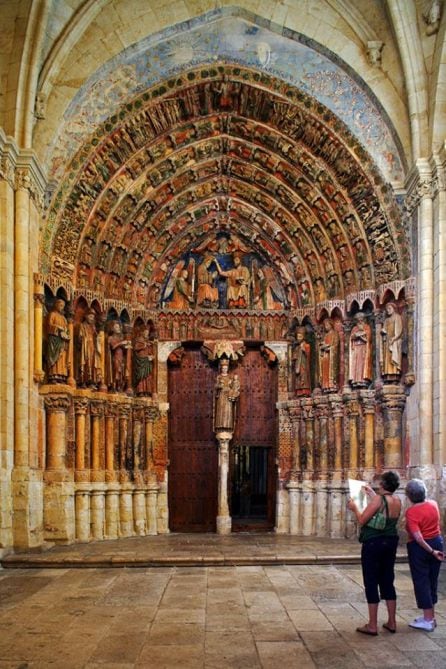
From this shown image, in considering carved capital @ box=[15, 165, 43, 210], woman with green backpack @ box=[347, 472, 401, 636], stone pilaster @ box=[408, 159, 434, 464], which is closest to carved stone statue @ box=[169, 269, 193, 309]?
carved capital @ box=[15, 165, 43, 210]

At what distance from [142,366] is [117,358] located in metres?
0.79

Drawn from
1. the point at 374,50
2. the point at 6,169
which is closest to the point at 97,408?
the point at 6,169

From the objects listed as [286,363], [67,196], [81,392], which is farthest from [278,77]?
[81,392]

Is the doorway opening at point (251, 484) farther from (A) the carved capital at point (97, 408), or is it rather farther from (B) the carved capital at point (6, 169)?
(B) the carved capital at point (6, 169)

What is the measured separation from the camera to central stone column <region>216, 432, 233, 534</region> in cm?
1479

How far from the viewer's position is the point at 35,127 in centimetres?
Result: 1227

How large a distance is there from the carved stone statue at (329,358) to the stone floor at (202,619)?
4448mm

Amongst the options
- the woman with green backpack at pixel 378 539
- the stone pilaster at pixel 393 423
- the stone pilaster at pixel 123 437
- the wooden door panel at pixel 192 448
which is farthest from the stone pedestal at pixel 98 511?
the woman with green backpack at pixel 378 539

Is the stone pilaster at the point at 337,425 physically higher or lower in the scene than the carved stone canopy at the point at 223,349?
lower

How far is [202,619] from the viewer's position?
705 cm

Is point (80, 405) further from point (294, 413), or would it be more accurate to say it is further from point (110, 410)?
point (294, 413)

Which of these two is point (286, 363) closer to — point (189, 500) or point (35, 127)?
point (189, 500)

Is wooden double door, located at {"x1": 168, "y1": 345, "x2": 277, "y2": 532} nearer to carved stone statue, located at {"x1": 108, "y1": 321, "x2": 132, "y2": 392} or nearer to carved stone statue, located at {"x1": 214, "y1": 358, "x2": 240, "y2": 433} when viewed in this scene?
carved stone statue, located at {"x1": 214, "y1": 358, "x2": 240, "y2": 433}

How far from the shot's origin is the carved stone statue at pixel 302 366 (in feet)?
48.5
